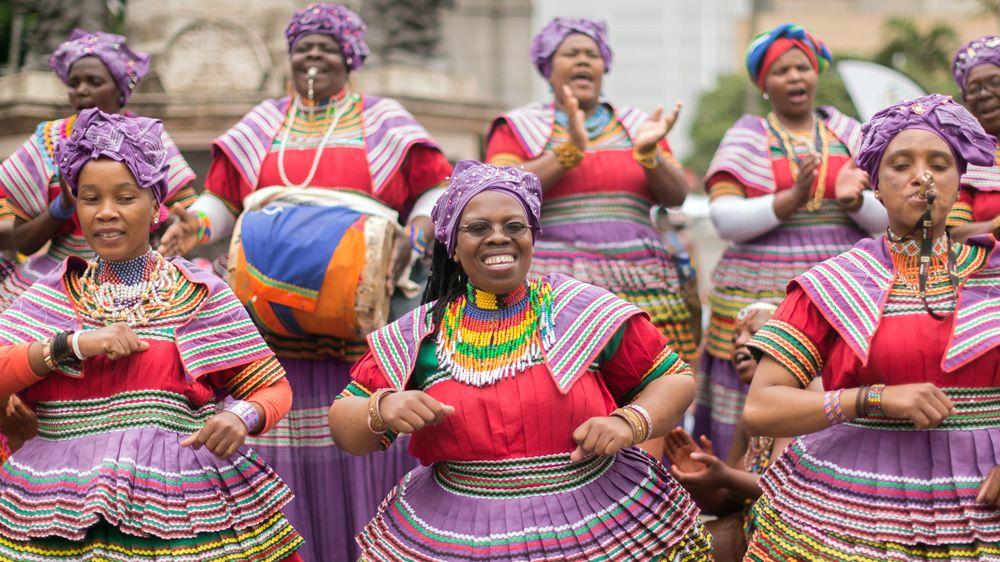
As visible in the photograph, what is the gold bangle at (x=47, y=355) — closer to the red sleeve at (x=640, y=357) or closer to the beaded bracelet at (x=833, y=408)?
the red sleeve at (x=640, y=357)

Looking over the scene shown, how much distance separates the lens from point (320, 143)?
597 centimetres

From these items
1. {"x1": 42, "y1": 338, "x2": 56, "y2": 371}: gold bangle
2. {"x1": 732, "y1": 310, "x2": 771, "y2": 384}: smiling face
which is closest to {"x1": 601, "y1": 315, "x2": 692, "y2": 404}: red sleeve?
{"x1": 732, "y1": 310, "x2": 771, "y2": 384}: smiling face

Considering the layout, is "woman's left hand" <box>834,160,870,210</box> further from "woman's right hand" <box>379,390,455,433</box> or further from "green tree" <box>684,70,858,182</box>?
"green tree" <box>684,70,858,182</box>

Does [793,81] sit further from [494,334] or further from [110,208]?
[110,208]

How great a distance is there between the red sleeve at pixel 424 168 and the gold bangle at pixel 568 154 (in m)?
0.47

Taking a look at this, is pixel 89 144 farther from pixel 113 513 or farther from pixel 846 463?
pixel 846 463

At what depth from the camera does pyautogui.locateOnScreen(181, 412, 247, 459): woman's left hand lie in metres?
4.01

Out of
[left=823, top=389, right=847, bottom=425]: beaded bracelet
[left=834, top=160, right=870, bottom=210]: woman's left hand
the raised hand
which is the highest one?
[left=834, top=160, right=870, bottom=210]: woman's left hand

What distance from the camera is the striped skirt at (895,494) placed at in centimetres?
367

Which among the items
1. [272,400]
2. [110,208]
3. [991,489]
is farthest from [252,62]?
[991,489]

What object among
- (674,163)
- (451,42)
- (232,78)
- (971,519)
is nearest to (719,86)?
(451,42)

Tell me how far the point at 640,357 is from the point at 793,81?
2.59 metres

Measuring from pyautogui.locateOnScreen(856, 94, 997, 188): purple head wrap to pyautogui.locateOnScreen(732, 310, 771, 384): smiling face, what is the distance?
1.48 meters

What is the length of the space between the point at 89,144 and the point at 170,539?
1.20 m
